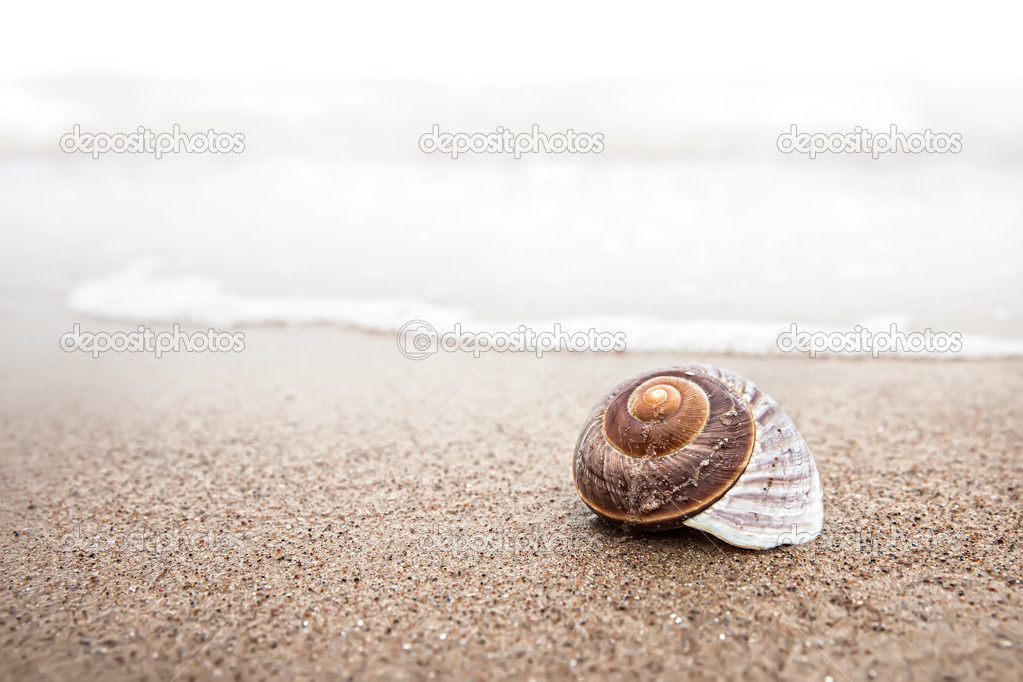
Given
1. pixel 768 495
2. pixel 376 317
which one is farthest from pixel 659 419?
pixel 376 317

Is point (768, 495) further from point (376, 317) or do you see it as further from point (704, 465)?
point (376, 317)

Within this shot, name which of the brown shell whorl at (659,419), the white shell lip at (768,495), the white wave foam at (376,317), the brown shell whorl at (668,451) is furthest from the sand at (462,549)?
the white wave foam at (376,317)

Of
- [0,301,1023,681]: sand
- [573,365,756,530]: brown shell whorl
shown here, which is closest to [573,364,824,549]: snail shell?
[573,365,756,530]: brown shell whorl

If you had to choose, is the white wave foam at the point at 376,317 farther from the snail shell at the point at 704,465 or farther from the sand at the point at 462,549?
the snail shell at the point at 704,465

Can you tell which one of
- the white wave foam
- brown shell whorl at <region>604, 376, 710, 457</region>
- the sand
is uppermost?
the white wave foam

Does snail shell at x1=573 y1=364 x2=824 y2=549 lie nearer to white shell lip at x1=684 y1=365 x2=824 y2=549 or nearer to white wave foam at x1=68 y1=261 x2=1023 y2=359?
white shell lip at x1=684 y1=365 x2=824 y2=549

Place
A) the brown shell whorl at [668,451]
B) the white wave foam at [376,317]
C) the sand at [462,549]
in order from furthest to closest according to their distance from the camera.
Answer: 1. the white wave foam at [376,317]
2. the brown shell whorl at [668,451]
3. the sand at [462,549]

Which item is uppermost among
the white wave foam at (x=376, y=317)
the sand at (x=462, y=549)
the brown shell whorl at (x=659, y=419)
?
the white wave foam at (x=376, y=317)
